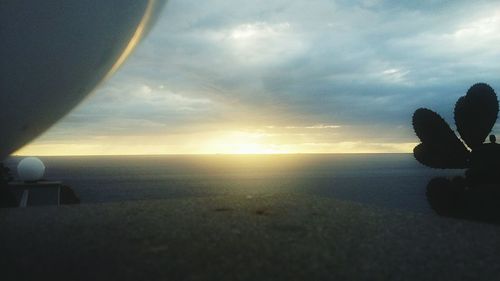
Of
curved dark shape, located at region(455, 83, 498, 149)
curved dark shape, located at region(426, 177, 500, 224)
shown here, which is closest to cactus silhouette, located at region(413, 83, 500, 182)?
curved dark shape, located at region(455, 83, 498, 149)

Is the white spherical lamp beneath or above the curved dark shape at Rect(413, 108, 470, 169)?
beneath

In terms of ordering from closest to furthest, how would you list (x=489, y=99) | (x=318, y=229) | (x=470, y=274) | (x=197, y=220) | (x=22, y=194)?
1. (x=470, y=274)
2. (x=318, y=229)
3. (x=197, y=220)
4. (x=489, y=99)
5. (x=22, y=194)

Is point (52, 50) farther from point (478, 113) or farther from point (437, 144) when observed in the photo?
point (478, 113)

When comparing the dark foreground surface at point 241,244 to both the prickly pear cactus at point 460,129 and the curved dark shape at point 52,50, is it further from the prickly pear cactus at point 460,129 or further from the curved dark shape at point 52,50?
the prickly pear cactus at point 460,129

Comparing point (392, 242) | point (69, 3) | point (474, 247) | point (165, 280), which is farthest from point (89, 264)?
point (474, 247)

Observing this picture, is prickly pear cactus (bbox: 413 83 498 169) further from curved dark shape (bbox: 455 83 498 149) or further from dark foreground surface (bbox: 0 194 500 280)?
dark foreground surface (bbox: 0 194 500 280)

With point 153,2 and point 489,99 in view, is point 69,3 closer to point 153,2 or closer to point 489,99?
point 153,2

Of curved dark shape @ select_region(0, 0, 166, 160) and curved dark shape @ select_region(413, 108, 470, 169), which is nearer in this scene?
curved dark shape @ select_region(0, 0, 166, 160)
